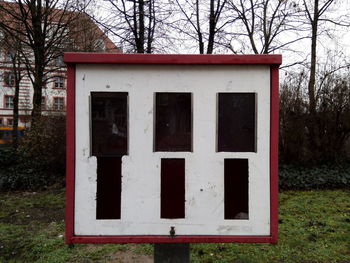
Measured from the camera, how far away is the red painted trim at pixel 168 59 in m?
1.38

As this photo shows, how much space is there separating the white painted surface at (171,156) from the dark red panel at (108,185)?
0.10 feet

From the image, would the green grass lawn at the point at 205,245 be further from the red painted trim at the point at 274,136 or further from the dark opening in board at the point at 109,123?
the dark opening in board at the point at 109,123

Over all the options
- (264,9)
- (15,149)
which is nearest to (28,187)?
(15,149)

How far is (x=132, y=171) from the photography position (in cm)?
141

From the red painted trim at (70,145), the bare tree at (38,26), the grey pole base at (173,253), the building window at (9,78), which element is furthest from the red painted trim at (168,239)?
the building window at (9,78)

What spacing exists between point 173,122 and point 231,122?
0.33 meters

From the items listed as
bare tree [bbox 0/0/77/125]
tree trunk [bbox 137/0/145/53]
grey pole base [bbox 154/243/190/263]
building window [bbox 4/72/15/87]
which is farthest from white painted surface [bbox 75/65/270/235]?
building window [bbox 4/72/15/87]

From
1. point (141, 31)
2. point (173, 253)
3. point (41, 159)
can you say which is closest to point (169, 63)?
point (173, 253)

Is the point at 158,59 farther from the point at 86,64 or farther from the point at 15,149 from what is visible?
the point at 15,149

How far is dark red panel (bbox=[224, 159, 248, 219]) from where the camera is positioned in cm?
141

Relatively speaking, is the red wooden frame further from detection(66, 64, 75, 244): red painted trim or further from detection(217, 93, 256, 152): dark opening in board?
detection(217, 93, 256, 152): dark opening in board

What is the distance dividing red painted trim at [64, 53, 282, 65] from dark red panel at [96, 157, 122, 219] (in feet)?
1.80

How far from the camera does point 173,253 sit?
1713 mm

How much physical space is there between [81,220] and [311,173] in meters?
6.33
